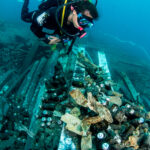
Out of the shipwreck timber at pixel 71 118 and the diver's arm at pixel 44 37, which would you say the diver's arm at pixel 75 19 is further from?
the shipwreck timber at pixel 71 118

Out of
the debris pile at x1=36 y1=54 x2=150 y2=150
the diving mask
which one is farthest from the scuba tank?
the debris pile at x1=36 y1=54 x2=150 y2=150

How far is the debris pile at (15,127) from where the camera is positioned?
2938mm

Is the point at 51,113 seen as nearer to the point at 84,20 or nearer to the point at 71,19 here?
the point at 71,19

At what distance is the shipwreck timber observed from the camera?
2.18 meters

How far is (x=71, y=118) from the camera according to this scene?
7.52 feet

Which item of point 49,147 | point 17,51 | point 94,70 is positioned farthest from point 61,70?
point 17,51

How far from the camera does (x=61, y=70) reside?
161 inches

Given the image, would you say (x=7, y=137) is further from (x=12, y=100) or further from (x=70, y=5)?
(x=70, y=5)

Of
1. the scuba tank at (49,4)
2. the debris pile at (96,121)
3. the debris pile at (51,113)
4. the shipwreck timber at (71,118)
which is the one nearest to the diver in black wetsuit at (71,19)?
the scuba tank at (49,4)

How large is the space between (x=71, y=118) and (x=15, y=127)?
1.73 m

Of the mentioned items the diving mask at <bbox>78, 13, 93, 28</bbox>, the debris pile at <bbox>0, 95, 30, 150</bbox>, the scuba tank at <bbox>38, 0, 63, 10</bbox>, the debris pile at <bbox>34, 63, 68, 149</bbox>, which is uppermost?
the scuba tank at <bbox>38, 0, 63, 10</bbox>

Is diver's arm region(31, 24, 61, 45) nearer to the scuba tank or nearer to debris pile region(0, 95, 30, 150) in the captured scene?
the scuba tank

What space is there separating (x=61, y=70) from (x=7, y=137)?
7.27 ft

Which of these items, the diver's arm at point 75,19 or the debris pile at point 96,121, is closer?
the debris pile at point 96,121
